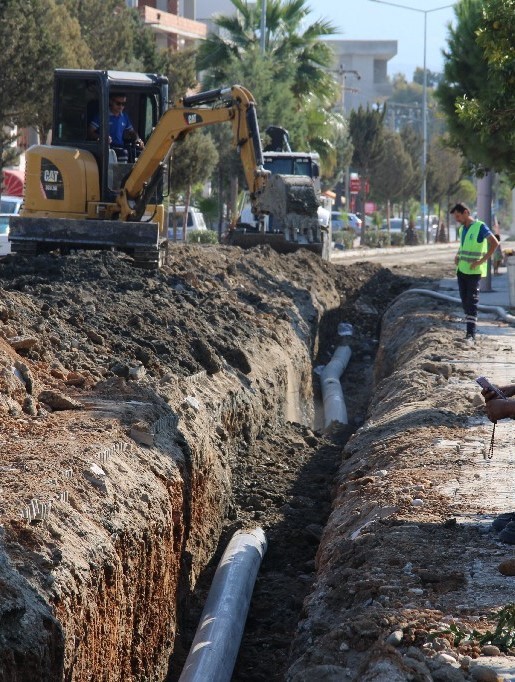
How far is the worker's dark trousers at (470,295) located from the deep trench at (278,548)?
8.00ft

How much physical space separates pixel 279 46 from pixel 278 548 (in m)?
32.0

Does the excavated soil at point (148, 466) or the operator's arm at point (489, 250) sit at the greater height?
the operator's arm at point (489, 250)

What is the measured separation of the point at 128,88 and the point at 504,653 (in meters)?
12.7

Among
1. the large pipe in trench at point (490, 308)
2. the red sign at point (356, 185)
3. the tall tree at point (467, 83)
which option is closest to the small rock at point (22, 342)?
the large pipe in trench at point (490, 308)

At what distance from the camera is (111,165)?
16.5 m

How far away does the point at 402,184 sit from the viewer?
60.8 metres

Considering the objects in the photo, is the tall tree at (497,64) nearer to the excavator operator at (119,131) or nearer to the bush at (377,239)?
the excavator operator at (119,131)

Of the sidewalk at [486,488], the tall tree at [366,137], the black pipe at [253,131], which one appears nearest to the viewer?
the sidewalk at [486,488]

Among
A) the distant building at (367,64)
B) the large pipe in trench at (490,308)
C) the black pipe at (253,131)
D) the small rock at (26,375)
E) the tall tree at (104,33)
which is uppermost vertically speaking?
the distant building at (367,64)

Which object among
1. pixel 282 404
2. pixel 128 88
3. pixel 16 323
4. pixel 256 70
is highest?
pixel 256 70

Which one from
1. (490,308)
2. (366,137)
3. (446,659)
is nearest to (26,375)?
(446,659)

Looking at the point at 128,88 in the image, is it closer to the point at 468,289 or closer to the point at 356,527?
the point at 468,289

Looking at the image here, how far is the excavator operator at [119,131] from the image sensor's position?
16.5 meters

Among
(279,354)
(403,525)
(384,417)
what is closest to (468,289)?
(279,354)
